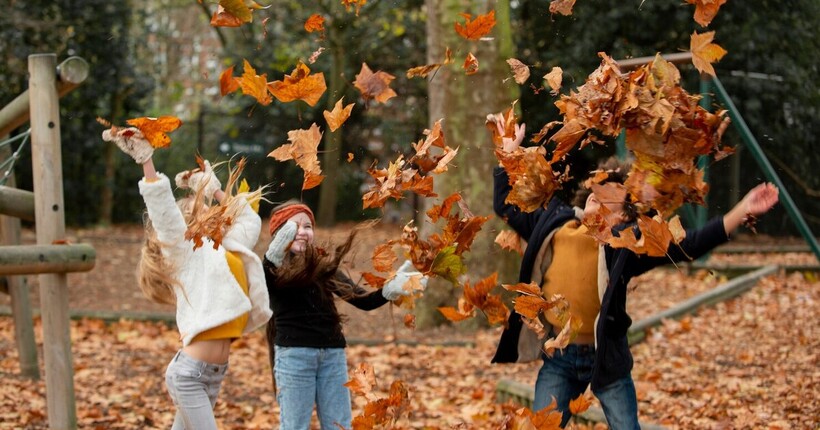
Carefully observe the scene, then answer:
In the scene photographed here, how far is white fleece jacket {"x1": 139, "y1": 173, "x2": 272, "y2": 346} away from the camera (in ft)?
13.5

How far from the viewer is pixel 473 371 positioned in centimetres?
745

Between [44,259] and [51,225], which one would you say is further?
[51,225]

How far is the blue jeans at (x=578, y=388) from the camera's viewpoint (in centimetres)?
403

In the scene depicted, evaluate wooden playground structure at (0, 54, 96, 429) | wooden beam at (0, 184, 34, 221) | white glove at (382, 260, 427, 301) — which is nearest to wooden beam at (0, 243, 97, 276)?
wooden playground structure at (0, 54, 96, 429)

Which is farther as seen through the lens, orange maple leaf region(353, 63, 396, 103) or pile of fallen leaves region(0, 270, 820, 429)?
pile of fallen leaves region(0, 270, 820, 429)

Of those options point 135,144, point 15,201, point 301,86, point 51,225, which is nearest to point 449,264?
point 301,86

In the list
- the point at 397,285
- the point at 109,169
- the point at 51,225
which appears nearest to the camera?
the point at 397,285

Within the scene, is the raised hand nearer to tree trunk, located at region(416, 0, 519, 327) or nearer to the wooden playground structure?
the wooden playground structure

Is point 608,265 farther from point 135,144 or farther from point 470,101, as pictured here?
point 470,101

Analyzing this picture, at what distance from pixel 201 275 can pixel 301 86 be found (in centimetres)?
99

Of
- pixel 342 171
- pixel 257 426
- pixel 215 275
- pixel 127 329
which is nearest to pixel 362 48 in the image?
pixel 342 171

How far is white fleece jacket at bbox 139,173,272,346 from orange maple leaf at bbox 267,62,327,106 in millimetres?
683

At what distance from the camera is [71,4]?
16.4 metres

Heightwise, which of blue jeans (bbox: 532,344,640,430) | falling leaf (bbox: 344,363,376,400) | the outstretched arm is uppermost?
the outstretched arm
